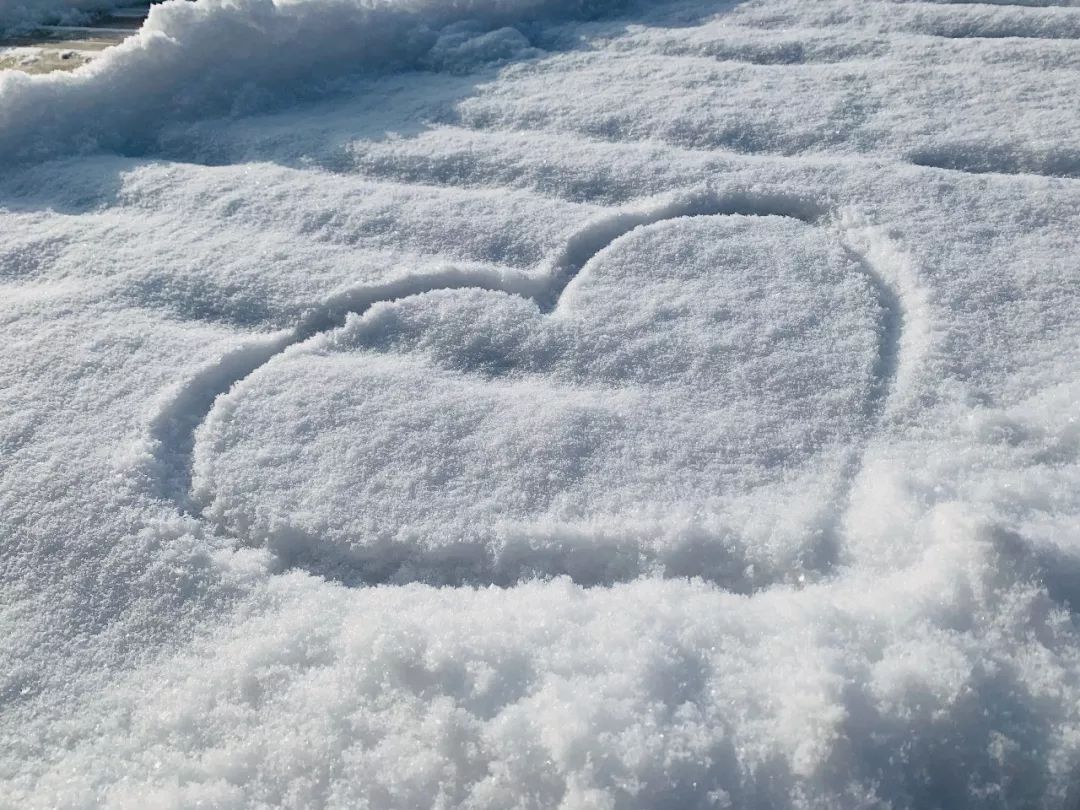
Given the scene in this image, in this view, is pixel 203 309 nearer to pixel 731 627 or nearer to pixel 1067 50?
pixel 731 627

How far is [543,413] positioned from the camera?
1.31 metres

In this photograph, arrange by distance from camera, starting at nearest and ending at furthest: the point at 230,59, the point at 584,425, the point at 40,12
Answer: the point at 584,425, the point at 230,59, the point at 40,12

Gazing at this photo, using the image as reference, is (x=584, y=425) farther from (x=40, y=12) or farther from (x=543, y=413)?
(x=40, y=12)

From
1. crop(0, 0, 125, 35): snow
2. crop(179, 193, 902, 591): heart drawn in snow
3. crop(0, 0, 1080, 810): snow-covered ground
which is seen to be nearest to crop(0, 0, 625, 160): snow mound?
crop(0, 0, 1080, 810): snow-covered ground

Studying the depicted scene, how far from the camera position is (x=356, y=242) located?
1639mm

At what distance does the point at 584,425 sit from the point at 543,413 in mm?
60

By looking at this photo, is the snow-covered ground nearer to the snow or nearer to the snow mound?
the snow mound

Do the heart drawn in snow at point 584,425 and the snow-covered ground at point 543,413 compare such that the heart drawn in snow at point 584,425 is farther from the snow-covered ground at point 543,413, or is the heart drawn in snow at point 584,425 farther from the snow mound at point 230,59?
the snow mound at point 230,59

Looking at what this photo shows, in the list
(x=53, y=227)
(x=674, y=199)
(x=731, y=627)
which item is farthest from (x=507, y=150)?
(x=731, y=627)

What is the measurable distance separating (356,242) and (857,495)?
0.94 metres

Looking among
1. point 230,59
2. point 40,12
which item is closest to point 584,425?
point 230,59

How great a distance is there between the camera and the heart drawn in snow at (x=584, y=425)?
1.14m

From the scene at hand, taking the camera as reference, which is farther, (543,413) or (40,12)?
(40,12)

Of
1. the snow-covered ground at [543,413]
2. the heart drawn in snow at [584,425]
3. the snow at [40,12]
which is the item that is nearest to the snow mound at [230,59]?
the snow-covered ground at [543,413]
